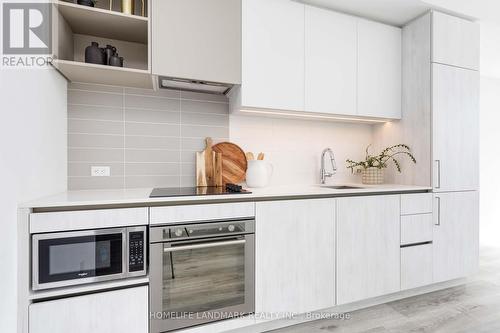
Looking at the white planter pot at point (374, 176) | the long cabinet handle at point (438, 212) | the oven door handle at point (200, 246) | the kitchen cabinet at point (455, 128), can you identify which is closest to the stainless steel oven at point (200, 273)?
the oven door handle at point (200, 246)

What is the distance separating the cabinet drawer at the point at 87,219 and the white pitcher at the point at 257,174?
931 millimetres

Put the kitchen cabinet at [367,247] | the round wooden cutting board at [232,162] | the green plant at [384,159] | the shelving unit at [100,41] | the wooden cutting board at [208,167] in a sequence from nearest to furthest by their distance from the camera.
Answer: the shelving unit at [100,41], the kitchen cabinet at [367,247], the wooden cutting board at [208,167], the round wooden cutting board at [232,162], the green plant at [384,159]

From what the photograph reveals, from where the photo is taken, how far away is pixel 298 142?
8.25 ft

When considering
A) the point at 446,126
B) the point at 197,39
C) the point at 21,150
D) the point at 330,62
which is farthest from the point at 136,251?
the point at 446,126

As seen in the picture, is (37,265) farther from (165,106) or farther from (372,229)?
(372,229)

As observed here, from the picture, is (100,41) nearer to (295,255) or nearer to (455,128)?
(295,255)

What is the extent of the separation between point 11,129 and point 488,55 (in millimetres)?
4680

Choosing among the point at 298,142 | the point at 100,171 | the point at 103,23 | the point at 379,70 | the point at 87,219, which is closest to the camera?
the point at 87,219

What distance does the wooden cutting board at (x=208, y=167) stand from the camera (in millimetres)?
2082

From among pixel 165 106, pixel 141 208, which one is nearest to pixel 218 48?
pixel 165 106

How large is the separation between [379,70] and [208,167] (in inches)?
69.5

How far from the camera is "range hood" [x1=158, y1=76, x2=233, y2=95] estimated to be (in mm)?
1866

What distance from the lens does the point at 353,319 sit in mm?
1966

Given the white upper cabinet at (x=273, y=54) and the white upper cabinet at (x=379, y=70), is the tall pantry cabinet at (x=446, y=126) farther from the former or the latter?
the white upper cabinet at (x=273, y=54)
